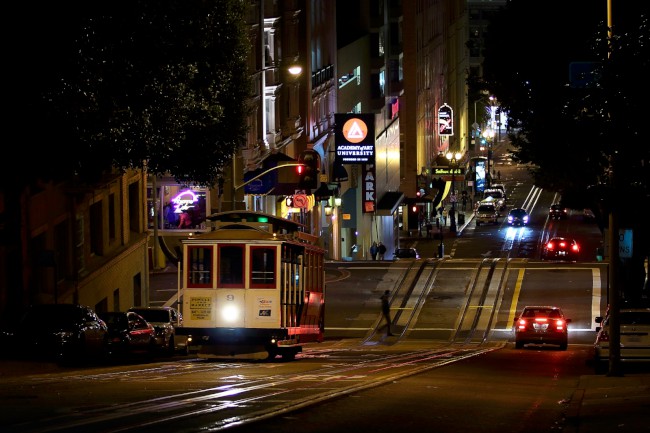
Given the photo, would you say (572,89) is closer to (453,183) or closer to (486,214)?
(486,214)

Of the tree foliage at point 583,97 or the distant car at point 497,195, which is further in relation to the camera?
the distant car at point 497,195

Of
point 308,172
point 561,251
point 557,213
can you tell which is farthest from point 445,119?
point 308,172

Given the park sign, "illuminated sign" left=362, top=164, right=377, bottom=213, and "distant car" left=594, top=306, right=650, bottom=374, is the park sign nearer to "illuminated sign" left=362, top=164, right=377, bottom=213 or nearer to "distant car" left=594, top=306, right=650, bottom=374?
"illuminated sign" left=362, top=164, right=377, bottom=213

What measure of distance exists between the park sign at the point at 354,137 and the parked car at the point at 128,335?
141 ft

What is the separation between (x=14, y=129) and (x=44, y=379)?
526cm

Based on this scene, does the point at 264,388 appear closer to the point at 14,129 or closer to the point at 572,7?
the point at 14,129

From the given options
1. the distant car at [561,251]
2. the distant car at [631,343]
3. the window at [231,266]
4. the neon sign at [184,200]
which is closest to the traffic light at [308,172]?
the neon sign at [184,200]

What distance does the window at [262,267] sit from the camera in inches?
1143

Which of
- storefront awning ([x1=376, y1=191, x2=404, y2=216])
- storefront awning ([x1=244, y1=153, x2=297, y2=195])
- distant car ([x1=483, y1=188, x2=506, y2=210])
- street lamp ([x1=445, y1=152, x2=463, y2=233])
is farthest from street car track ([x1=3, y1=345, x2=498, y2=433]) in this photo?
distant car ([x1=483, y1=188, x2=506, y2=210])

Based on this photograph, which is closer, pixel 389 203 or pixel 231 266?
pixel 231 266

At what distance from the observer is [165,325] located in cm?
3712

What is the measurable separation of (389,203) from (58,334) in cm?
6857

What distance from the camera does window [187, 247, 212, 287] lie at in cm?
2936

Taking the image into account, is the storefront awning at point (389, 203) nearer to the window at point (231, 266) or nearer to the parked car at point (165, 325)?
the parked car at point (165, 325)
